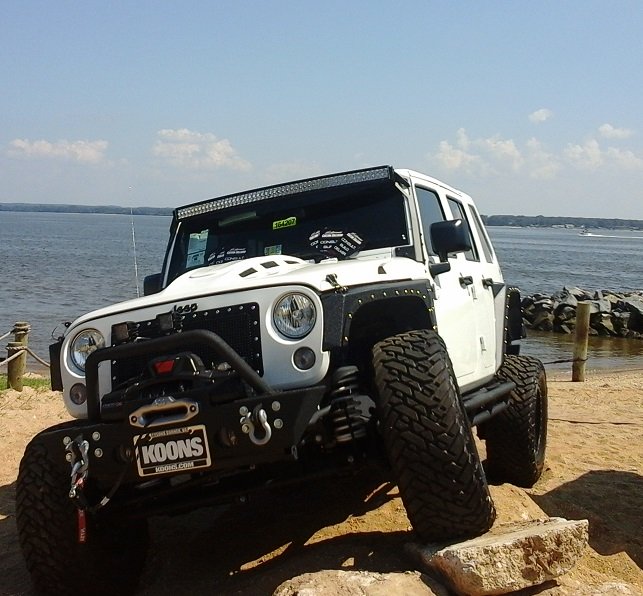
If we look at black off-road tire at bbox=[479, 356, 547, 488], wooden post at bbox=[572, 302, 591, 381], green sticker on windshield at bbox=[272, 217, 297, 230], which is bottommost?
wooden post at bbox=[572, 302, 591, 381]

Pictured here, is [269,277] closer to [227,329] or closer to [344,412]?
[227,329]

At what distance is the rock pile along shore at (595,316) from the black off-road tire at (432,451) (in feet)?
72.7

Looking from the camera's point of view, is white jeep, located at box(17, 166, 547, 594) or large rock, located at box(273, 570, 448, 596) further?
white jeep, located at box(17, 166, 547, 594)

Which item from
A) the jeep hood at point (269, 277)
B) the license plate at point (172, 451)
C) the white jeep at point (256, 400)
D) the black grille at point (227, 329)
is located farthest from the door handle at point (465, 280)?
the license plate at point (172, 451)

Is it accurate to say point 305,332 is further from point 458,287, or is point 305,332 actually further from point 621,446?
point 621,446

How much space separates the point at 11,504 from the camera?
5957 millimetres

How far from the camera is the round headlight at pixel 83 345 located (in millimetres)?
3895

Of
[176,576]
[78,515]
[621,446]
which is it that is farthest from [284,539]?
[621,446]

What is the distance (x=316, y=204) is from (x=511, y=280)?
1466 inches

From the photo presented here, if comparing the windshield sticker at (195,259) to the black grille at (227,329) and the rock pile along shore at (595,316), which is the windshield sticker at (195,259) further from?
the rock pile along shore at (595,316)

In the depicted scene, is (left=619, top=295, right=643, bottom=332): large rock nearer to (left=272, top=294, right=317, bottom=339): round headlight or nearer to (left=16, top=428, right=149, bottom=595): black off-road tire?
(left=272, top=294, right=317, bottom=339): round headlight

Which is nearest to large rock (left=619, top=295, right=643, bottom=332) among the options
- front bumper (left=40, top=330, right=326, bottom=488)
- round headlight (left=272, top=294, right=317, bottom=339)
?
round headlight (left=272, top=294, right=317, bottom=339)

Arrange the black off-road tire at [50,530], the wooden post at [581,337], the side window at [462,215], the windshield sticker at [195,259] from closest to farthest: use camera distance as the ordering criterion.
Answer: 1. the black off-road tire at [50,530]
2. the windshield sticker at [195,259]
3. the side window at [462,215]
4. the wooden post at [581,337]

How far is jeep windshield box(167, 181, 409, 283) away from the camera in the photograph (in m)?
4.90
